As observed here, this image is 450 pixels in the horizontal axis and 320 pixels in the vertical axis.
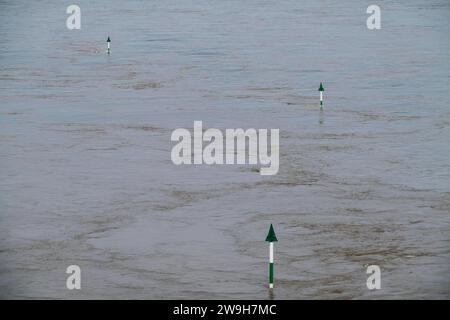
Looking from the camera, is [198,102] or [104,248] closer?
[104,248]

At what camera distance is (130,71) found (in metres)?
50.1

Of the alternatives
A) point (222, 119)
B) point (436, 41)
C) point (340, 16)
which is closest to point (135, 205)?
point (222, 119)

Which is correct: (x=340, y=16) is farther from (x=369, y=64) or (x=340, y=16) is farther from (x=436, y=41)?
(x=369, y=64)

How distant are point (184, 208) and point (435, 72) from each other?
25.5 meters

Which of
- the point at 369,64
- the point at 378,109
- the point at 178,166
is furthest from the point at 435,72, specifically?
the point at 178,166

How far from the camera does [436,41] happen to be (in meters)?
62.3

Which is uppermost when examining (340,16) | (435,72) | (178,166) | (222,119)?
(340,16)

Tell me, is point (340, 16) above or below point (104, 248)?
above

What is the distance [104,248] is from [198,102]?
751 inches

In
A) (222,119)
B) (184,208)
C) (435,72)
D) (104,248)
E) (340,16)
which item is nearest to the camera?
(104,248)

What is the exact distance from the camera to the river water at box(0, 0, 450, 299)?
850 inches

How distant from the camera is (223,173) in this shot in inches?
1189

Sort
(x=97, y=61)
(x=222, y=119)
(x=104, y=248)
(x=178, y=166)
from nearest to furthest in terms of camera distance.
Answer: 1. (x=104, y=248)
2. (x=178, y=166)
3. (x=222, y=119)
4. (x=97, y=61)

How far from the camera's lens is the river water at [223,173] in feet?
70.8
